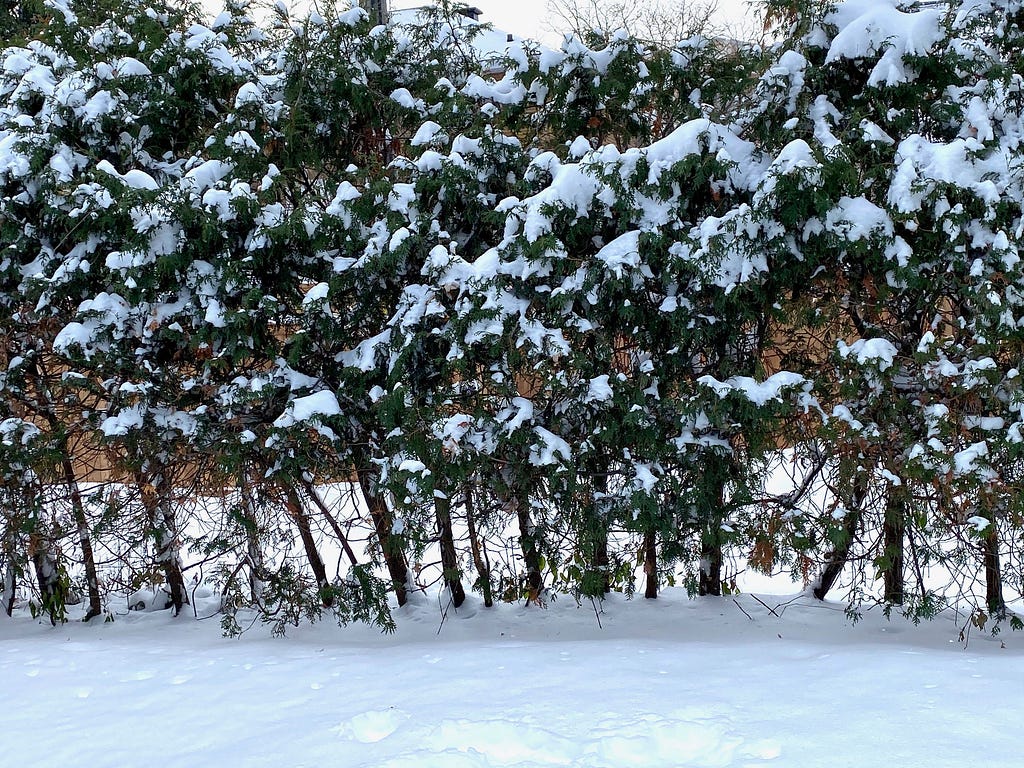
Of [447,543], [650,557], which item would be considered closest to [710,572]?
[650,557]

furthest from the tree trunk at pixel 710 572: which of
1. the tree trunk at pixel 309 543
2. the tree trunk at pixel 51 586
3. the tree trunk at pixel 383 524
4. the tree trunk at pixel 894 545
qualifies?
the tree trunk at pixel 51 586

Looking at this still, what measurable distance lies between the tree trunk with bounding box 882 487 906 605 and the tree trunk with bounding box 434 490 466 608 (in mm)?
1903

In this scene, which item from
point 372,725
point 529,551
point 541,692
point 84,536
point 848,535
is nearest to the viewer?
point 372,725

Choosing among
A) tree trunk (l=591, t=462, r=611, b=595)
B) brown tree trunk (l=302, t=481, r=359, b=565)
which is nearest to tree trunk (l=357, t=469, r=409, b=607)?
brown tree trunk (l=302, t=481, r=359, b=565)

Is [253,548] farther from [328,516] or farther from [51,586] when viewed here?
[51,586]

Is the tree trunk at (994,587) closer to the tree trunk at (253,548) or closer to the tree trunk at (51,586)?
the tree trunk at (253,548)

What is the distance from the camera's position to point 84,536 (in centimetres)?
478

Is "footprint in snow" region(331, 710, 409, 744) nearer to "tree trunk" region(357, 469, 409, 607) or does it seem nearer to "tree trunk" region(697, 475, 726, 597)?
"tree trunk" region(357, 469, 409, 607)

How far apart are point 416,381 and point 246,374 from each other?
2.65 feet

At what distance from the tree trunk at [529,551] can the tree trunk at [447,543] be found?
326 millimetres

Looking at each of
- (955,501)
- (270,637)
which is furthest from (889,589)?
(270,637)

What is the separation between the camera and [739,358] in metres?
3.98

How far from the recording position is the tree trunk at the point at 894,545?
3857mm

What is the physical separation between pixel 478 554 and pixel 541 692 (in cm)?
117
